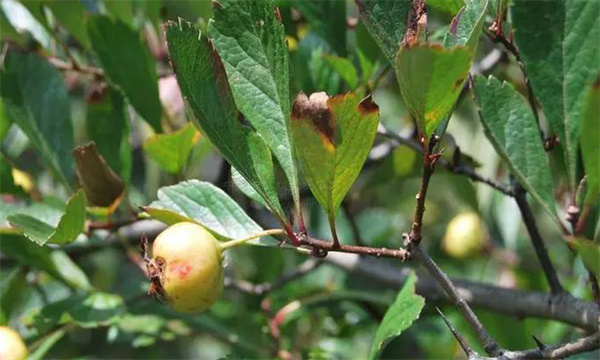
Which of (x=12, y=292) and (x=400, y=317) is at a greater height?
(x=400, y=317)

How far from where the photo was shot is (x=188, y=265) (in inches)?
31.2

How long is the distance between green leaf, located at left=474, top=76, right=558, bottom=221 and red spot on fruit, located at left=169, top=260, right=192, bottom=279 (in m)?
0.30

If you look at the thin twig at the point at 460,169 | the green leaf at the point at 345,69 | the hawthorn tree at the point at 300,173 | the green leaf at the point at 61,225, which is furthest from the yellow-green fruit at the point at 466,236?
the green leaf at the point at 61,225

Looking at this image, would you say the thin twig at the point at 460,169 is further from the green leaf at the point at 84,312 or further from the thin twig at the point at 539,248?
the green leaf at the point at 84,312

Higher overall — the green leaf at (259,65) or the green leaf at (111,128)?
the green leaf at (259,65)

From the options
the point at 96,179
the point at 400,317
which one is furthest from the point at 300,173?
the point at 400,317

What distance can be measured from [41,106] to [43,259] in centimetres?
21

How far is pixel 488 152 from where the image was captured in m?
1.75

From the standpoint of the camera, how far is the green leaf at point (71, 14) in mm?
1269

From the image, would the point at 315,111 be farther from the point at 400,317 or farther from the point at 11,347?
the point at 11,347

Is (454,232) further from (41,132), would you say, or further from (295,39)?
(41,132)

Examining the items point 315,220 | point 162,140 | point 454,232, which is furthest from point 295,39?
point 454,232

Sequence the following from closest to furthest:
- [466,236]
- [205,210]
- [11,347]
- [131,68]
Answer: [205,210], [11,347], [131,68], [466,236]

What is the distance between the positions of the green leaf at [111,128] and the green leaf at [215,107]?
0.49 metres
